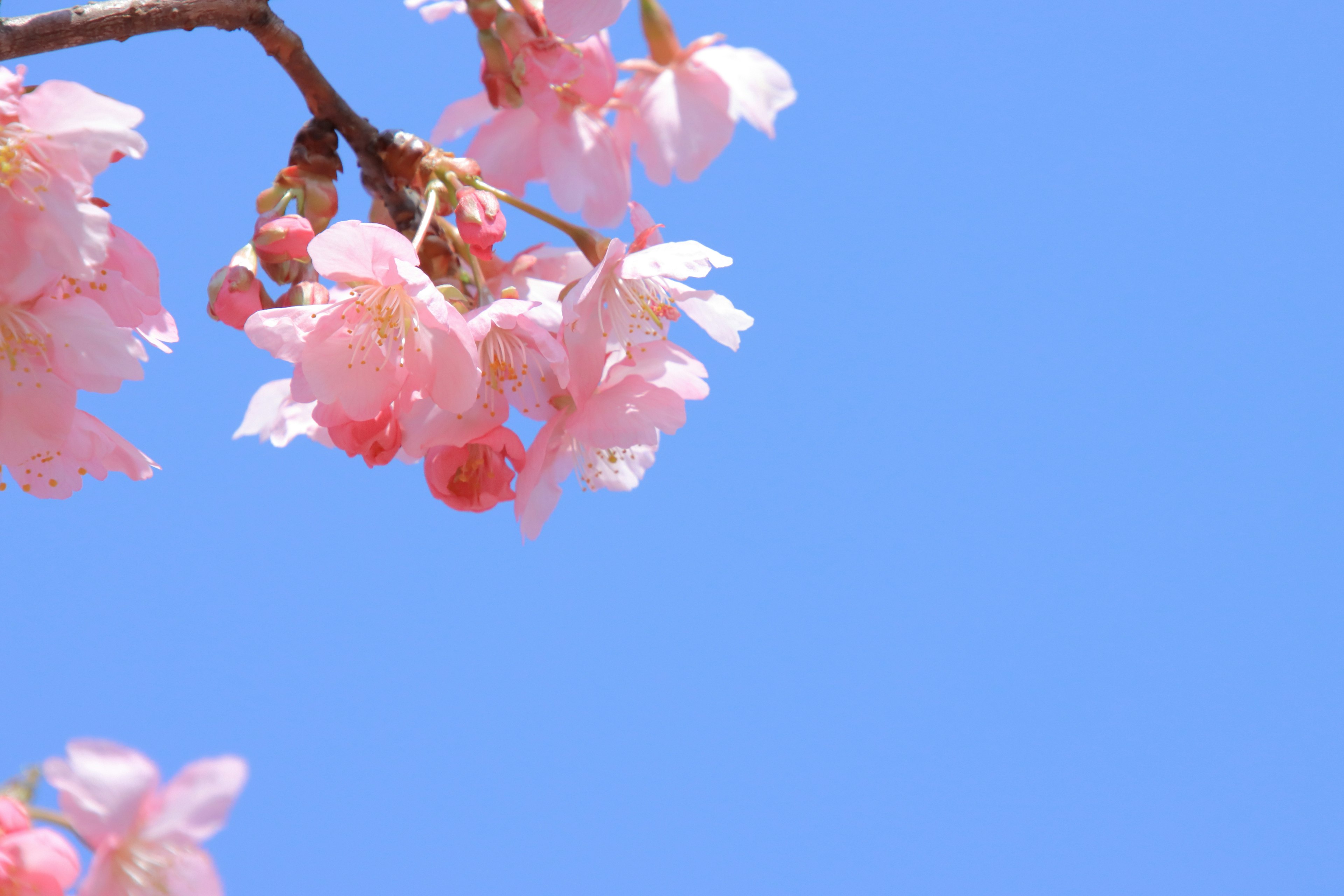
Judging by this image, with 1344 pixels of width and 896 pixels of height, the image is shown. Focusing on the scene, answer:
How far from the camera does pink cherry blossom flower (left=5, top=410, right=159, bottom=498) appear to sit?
0.68m

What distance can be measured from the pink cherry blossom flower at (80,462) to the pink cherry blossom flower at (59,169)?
15cm

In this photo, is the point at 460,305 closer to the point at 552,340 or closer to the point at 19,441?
the point at 552,340

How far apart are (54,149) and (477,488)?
0.32 m

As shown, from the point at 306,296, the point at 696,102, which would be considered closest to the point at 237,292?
the point at 306,296

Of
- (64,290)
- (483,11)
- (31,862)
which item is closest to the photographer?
(31,862)

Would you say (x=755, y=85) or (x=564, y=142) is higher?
(x=755, y=85)

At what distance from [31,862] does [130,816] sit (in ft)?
0.20

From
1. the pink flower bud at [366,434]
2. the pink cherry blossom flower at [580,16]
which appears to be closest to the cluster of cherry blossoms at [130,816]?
the pink flower bud at [366,434]

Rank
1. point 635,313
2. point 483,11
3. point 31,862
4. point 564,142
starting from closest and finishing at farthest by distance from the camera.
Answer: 1. point 31,862
2. point 635,313
3. point 483,11
4. point 564,142

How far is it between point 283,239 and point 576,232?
22cm

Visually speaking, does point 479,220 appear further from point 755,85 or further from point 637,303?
point 755,85

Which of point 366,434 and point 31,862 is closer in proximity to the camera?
point 31,862

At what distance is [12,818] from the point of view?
53cm

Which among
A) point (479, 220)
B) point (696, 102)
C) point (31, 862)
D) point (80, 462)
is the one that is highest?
point (696, 102)
